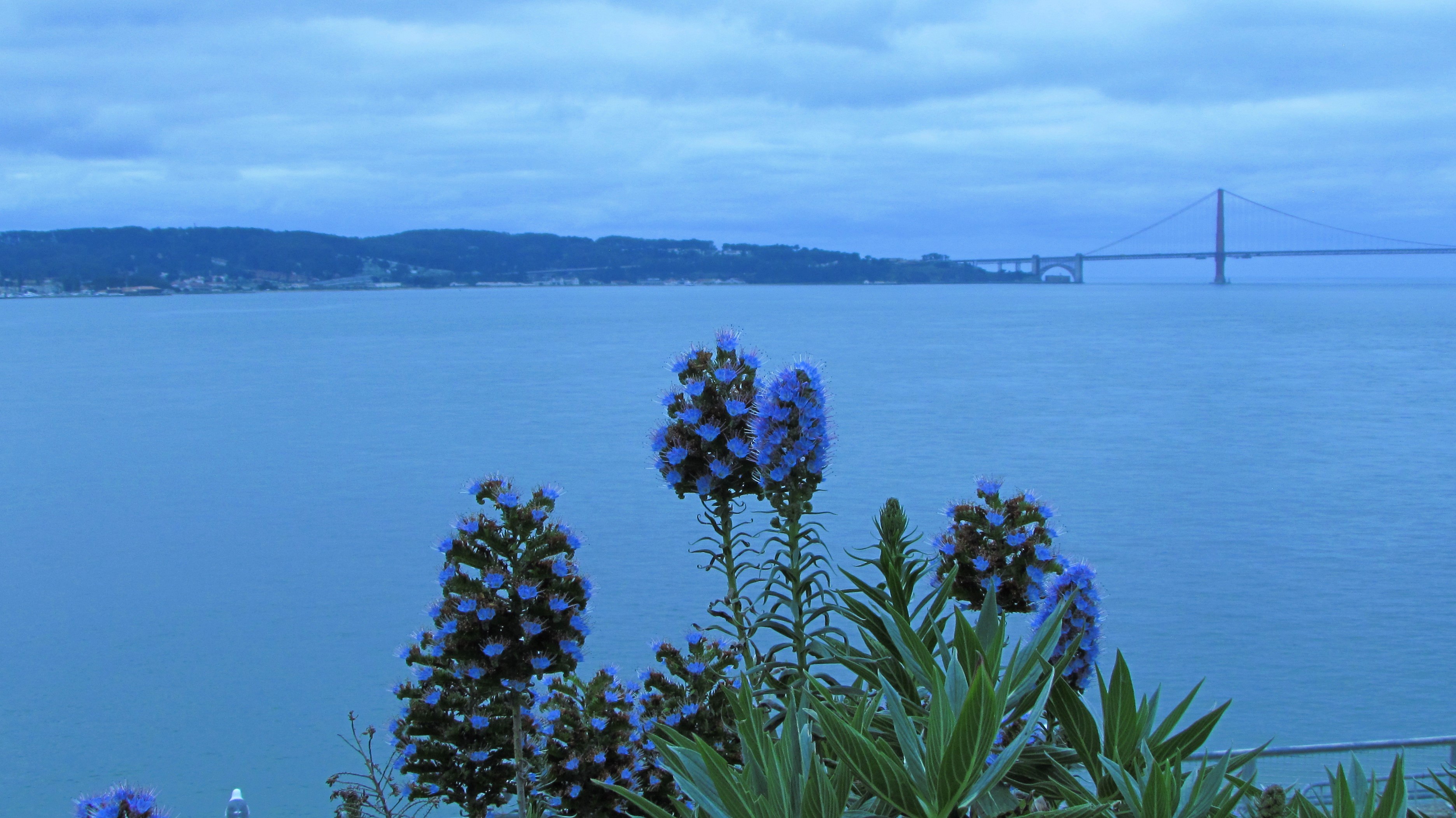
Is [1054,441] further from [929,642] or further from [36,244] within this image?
[36,244]

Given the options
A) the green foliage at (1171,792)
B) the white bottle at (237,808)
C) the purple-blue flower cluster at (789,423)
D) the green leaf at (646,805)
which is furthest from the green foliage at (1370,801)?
the white bottle at (237,808)

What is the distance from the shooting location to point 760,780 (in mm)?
2184

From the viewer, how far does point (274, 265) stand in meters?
133

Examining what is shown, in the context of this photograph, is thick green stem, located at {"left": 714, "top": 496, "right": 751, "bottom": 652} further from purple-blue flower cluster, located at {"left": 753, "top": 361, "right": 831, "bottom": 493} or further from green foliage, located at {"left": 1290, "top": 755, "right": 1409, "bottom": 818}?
green foliage, located at {"left": 1290, "top": 755, "right": 1409, "bottom": 818}

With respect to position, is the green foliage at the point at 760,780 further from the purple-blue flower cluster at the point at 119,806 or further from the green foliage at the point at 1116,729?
the purple-blue flower cluster at the point at 119,806

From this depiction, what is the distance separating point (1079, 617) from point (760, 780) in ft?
4.32

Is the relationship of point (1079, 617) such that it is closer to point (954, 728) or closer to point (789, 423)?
point (789, 423)

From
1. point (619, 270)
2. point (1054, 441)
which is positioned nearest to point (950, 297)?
point (619, 270)

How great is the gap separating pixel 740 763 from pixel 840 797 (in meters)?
2.14

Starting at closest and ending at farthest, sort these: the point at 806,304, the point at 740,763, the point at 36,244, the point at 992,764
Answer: the point at 992,764
the point at 740,763
the point at 36,244
the point at 806,304

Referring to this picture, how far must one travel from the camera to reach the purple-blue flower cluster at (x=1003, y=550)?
3.36m

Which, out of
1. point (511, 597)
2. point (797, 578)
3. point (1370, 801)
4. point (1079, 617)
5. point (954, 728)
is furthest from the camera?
point (511, 597)

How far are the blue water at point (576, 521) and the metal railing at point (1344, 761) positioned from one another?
11.1 feet

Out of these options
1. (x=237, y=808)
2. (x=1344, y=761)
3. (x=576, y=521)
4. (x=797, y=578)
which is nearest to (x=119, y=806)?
(x=237, y=808)
